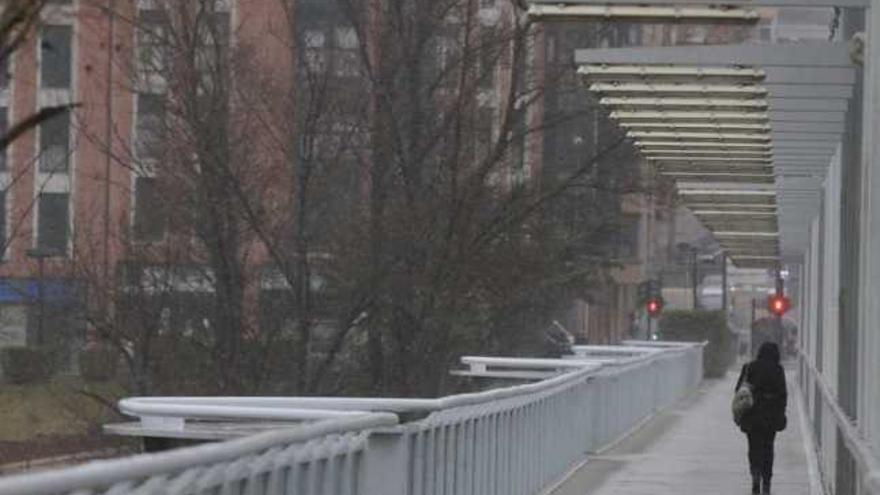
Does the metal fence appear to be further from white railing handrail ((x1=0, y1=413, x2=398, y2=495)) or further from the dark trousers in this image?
the dark trousers

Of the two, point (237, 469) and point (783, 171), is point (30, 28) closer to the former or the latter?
point (237, 469)

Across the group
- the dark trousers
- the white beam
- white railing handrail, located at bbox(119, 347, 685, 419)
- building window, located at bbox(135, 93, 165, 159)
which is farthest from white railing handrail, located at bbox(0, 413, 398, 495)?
building window, located at bbox(135, 93, 165, 159)

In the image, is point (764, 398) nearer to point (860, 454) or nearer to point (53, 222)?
point (860, 454)

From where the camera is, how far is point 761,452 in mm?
21547

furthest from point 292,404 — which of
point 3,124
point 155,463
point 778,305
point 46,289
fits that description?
point 778,305

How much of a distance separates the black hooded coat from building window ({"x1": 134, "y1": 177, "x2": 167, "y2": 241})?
11351mm

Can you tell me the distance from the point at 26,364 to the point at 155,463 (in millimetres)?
33501

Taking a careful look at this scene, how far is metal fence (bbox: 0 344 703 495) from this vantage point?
773 cm

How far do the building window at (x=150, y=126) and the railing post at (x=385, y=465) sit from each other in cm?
1893

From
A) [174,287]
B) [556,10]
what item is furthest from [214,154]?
[556,10]

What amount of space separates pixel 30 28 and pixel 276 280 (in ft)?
85.4

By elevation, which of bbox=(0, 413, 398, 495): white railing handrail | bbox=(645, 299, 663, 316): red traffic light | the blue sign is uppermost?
bbox=(645, 299, 663, 316): red traffic light

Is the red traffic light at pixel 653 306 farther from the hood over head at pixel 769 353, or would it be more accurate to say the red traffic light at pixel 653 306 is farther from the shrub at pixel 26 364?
the hood over head at pixel 769 353

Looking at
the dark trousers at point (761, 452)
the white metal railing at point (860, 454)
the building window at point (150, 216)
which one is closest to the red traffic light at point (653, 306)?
the building window at point (150, 216)
